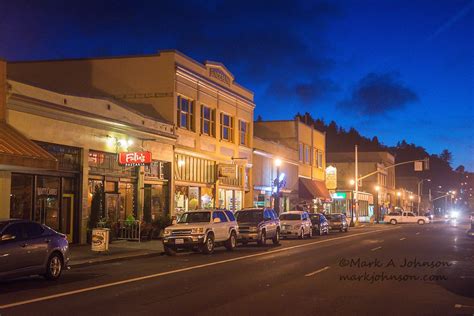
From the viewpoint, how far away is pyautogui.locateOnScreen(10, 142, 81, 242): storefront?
76.8 ft

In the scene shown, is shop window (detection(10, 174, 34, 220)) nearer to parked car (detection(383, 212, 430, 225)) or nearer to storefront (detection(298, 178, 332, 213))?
storefront (detection(298, 178, 332, 213))

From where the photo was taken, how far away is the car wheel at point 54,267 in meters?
15.2

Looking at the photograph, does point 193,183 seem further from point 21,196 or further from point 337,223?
point 337,223

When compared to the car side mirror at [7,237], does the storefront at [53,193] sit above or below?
above

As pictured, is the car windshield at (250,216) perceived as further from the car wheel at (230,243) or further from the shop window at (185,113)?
the shop window at (185,113)

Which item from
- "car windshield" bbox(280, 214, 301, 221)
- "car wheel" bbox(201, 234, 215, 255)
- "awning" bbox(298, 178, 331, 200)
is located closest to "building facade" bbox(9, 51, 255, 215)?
"car windshield" bbox(280, 214, 301, 221)

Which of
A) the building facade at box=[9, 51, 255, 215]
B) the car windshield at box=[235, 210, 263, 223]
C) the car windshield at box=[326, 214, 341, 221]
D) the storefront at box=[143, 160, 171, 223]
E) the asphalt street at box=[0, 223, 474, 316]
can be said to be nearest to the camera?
the asphalt street at box=[0, 223, 474, 316]

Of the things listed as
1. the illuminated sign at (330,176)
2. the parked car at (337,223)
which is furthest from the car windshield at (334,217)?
the illuminated sign at (330,176)

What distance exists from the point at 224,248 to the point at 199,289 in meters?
14.5

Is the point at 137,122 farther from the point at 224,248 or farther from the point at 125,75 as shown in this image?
the point at 224,248

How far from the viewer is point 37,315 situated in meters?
10.2

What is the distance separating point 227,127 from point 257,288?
96.4ft

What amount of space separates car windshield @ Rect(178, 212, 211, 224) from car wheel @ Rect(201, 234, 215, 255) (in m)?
0.76

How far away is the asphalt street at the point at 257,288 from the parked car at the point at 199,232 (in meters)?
1.92
